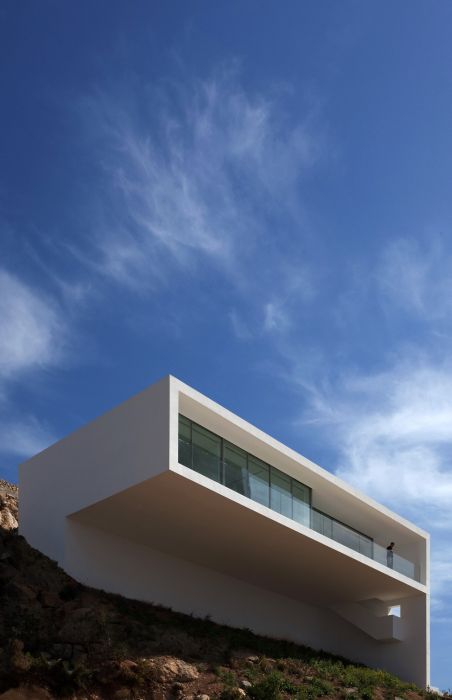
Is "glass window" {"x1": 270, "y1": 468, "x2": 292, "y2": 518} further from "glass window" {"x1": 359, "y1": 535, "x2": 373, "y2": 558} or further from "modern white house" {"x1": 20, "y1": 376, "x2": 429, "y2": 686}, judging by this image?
"glass window" {"x1": 359, "y1": 535, "x2": 373, "y2": 558}

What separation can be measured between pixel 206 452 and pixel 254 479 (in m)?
1.86

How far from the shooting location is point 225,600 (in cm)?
2695

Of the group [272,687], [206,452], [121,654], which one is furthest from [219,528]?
[121,654]

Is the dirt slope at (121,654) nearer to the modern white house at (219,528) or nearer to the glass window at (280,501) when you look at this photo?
the modern white house at (219,528)

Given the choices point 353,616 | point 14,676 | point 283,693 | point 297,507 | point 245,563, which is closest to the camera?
point 14,676

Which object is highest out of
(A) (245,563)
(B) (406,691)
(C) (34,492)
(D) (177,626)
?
(C) (34,492)

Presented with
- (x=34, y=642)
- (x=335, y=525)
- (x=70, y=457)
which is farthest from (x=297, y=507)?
(x=34, y=642)

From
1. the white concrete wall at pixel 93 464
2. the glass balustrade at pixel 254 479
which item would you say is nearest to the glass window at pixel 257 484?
the glass balustrade at pixel 254 479

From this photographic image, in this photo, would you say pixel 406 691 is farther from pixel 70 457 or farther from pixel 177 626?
pixel 70 457

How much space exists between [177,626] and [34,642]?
15.9 feet

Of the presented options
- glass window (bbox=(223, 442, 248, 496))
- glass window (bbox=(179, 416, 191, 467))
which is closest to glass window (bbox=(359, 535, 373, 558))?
glass window (bbox=(223, 442, 248, 496))

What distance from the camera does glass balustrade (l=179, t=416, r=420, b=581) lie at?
22250 mm

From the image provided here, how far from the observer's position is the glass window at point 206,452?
22.0 meters

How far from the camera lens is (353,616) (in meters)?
30.7
